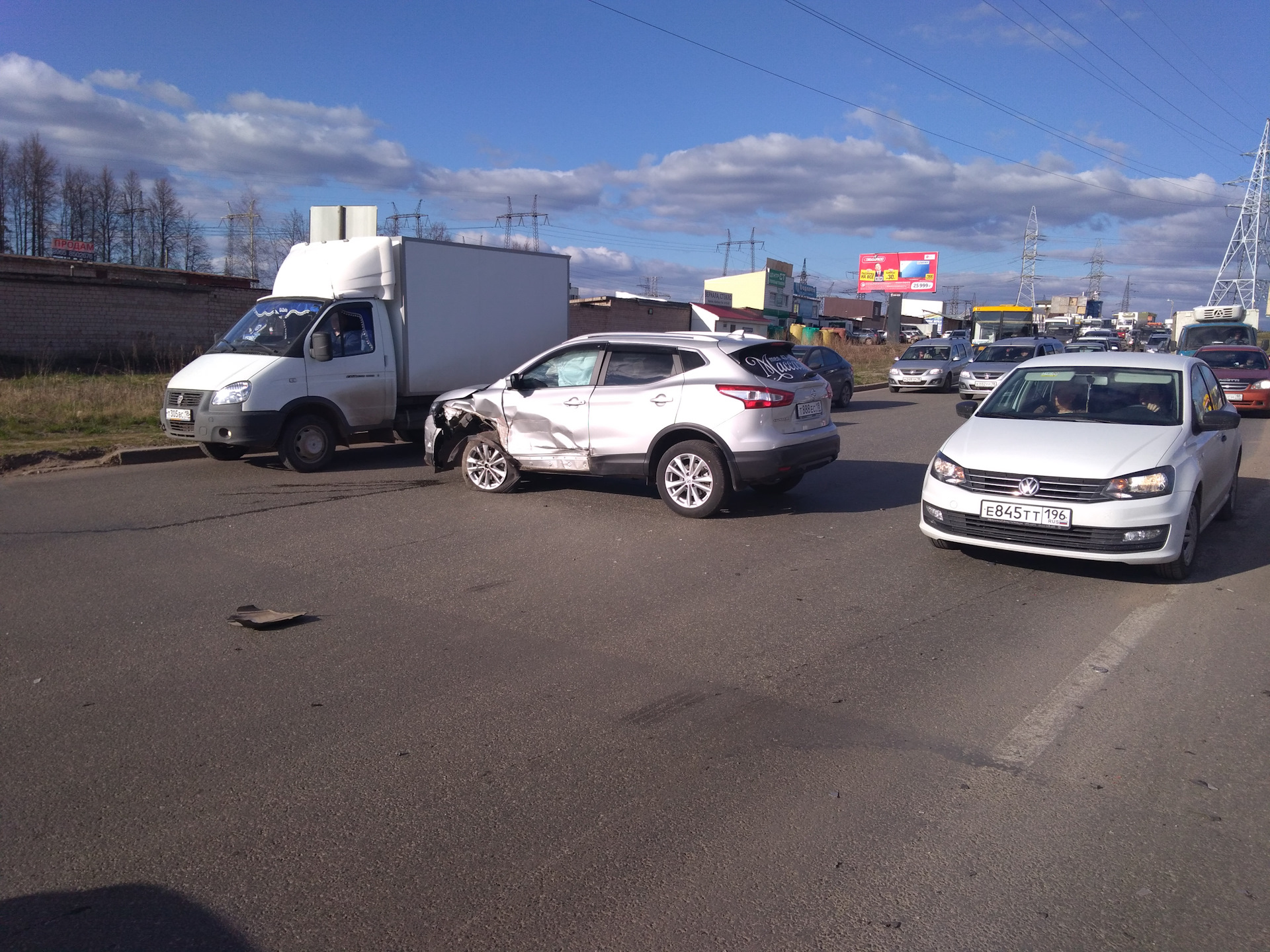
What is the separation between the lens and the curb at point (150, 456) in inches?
479

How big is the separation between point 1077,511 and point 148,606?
21.0 ft

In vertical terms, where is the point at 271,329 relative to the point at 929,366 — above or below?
below

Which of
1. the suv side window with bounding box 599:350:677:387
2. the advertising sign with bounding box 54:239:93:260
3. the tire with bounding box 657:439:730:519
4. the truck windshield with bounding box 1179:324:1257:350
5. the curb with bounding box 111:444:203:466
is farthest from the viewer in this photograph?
the advertising sign with bounding box 54:239:93:260

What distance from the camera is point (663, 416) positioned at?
30.6ft

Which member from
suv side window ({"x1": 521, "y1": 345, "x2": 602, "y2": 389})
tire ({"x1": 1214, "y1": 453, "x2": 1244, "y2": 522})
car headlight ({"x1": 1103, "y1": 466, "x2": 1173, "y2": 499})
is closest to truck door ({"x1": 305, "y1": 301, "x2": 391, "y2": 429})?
suv side window ({"x1": 521, "y1": 345, "x2": 602, "y2": 389})

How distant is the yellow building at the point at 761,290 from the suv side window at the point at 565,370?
203ft

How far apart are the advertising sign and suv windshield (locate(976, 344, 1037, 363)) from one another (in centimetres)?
6540

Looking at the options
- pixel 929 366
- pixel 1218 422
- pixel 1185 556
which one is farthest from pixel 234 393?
pixel 929 366

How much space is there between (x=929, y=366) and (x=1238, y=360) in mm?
7832

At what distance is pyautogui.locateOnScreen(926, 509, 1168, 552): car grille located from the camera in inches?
265

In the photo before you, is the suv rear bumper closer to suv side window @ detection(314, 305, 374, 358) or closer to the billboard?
suv side window @ detection(314, 305, 374, 358)

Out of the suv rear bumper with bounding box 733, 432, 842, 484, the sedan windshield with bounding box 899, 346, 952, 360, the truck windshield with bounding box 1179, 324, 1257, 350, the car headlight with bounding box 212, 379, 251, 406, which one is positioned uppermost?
the truck windshield with bounding box 1179, 324, 1257, 350

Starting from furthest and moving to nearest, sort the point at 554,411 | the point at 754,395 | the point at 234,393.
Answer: the point at 234,393 < the point at 554,411 < the point at 754,395

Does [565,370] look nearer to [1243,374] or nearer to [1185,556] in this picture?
[1185,556]
